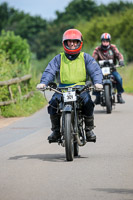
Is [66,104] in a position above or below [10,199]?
above

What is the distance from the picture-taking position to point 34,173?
25.0 ft

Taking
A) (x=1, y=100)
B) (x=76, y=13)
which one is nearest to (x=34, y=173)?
(x=1, y=100)

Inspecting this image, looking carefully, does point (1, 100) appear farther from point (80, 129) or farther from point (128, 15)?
point (128, 15)

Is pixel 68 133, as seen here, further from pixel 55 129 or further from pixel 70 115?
pixel 55 129

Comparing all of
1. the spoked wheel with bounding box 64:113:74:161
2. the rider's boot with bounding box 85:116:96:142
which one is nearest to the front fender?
the rider's boot with bounding box 85:116:96:142

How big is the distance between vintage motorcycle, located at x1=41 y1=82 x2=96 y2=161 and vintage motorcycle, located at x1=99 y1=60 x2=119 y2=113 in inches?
272

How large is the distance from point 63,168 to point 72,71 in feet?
4.93

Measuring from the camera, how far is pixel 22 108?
17.1m

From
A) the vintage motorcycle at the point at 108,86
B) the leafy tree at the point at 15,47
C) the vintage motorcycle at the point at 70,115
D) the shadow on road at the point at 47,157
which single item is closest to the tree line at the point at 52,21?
the leafy tree at the point at 15,47

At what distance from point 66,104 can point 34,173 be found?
1273 mm

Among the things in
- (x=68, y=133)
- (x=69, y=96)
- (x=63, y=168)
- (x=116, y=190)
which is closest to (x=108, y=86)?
(x=69, y=96)

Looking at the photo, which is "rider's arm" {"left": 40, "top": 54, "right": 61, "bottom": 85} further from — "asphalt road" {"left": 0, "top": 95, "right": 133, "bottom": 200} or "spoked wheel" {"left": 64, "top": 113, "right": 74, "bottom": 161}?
"asphalt road" {"left": 0, "top": 95, "right": 133, "bottom": 200}

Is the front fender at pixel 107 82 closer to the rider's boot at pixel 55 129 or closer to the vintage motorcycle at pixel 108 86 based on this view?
the vintage motorcycle at pixel 108 86

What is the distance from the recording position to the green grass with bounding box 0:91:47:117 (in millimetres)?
16406
